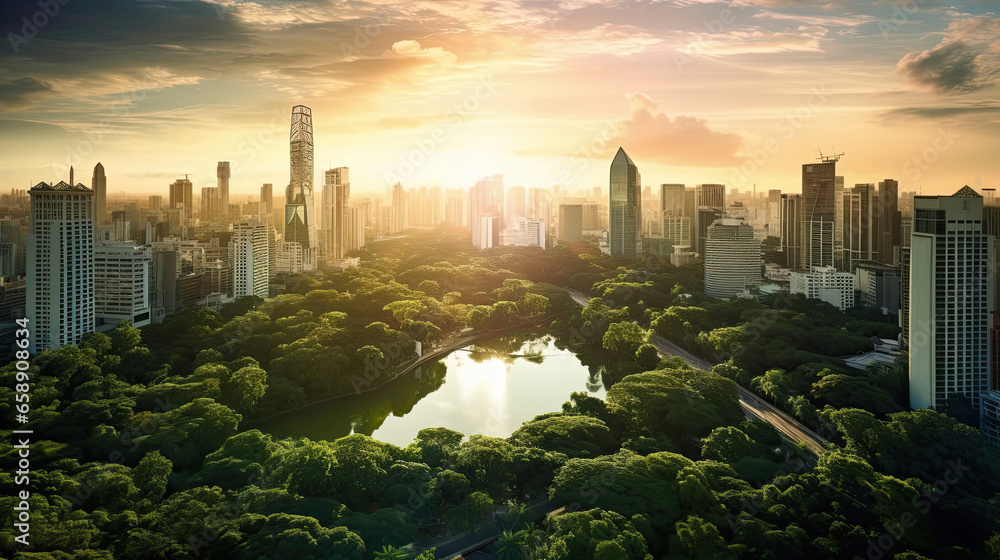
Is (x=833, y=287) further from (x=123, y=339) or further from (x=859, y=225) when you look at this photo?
(x=123, y=339)

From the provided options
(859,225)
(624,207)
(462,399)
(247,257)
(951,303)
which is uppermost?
(624,207)

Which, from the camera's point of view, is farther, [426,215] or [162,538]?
[426,215]

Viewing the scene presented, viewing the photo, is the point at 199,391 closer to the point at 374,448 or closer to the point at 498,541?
the point at 374,448

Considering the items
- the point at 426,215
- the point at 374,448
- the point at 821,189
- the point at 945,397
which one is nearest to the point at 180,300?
the point at 374,448

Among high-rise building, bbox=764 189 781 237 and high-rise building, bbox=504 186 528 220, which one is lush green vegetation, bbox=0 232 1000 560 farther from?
high-rise building, bbox=504 186 528 220

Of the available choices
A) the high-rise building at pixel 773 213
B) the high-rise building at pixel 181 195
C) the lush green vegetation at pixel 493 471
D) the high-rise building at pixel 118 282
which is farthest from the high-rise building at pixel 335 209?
the high-rise building at pixel 773 213

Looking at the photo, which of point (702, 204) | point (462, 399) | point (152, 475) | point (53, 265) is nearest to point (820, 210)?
point (702, 204)

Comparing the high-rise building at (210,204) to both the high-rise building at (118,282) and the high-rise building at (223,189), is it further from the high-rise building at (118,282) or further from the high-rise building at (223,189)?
the high-rise building at (118,282)
